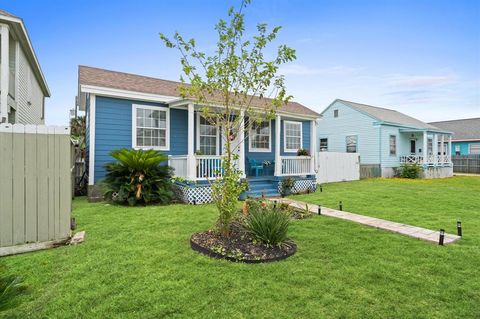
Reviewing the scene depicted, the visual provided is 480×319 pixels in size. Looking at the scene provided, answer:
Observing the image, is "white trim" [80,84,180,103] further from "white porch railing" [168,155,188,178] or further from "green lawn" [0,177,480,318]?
"green lawn" [0,177,480,318]

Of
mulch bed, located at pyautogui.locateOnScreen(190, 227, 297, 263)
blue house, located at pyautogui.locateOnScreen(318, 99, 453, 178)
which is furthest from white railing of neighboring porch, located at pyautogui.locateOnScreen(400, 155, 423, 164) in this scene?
mulch bed, located at pyautogui.locateOnScreen(190, 227, 297, 263)

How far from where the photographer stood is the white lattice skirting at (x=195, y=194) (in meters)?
7.94

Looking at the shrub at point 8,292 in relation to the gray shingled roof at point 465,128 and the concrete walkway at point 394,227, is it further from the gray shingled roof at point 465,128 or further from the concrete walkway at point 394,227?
the gray shingled roof at point 465,128

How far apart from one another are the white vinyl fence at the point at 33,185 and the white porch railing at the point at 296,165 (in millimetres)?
7442

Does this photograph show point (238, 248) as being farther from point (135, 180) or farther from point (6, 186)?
point (135, 180)

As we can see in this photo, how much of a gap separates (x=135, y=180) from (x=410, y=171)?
17.7 meters

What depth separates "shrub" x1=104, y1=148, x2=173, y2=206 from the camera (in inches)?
288

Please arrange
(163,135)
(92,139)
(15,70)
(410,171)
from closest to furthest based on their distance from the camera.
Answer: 1. (92,139)
2. (15,70)
3. (163,135)
4. (410,171)

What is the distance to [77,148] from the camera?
11531mm

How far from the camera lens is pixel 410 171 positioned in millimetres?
17641

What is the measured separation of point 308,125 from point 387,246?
9.97m

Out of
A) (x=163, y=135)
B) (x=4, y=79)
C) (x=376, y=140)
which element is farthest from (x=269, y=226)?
(x=376, y=140)

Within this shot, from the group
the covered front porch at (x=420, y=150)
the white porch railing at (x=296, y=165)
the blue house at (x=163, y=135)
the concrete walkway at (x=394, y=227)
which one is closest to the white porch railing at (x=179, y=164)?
the blue house at (x=163, y=135)

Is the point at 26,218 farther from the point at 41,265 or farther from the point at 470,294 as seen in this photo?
the point at 470,294
